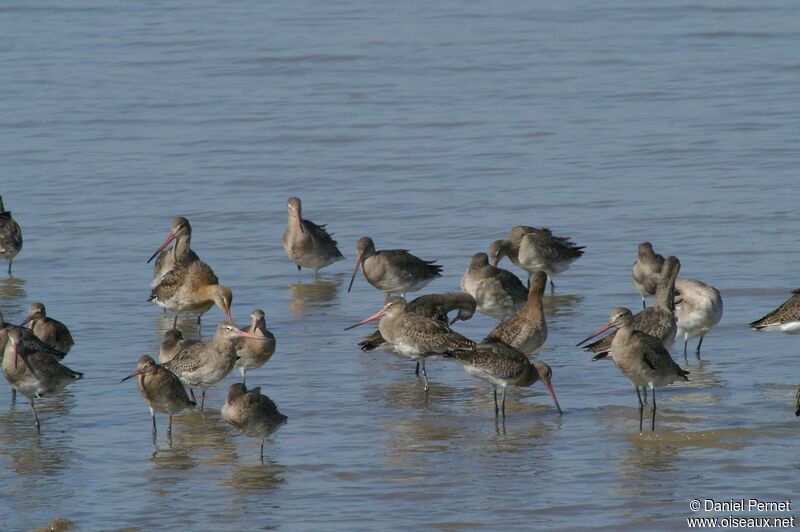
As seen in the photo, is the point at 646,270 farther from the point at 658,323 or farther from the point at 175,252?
the point at 175,252

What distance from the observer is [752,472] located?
9922mm

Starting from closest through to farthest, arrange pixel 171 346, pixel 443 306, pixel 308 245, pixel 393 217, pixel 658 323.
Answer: pixel 658 323 → pixel 171 346 → pixel 443 306 → pixel 308 245 → pixel 393 217

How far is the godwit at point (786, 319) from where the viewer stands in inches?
497

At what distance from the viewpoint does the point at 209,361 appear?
11.6 meters

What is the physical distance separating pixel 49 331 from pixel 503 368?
12.1ft

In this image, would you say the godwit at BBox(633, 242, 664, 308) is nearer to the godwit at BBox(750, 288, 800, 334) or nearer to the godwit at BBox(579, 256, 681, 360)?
the godwit at BBox(579, 256, 681, 360)

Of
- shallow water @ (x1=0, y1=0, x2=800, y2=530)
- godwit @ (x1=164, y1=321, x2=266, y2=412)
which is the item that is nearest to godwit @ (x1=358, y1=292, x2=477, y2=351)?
shallow water @ (x1=0, y1=0, x2=800, y2=530)

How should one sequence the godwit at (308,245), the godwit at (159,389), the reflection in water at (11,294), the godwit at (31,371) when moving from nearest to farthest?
the godwit at (159,389), the godwit at (31,371), the reflection in water at (11,294), the godwit at (308,245)

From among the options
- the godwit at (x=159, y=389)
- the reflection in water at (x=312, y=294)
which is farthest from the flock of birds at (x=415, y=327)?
the reflection in water at (x=312, y=294)

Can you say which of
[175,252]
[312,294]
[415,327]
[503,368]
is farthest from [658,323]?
[175,252]

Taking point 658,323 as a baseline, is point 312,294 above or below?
below

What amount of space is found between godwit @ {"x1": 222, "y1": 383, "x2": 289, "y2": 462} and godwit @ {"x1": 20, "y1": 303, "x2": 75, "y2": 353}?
2.59m

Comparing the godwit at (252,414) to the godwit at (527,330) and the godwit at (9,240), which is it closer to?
the godwit at (527,330)

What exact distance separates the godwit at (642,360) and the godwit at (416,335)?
45.8 inches
